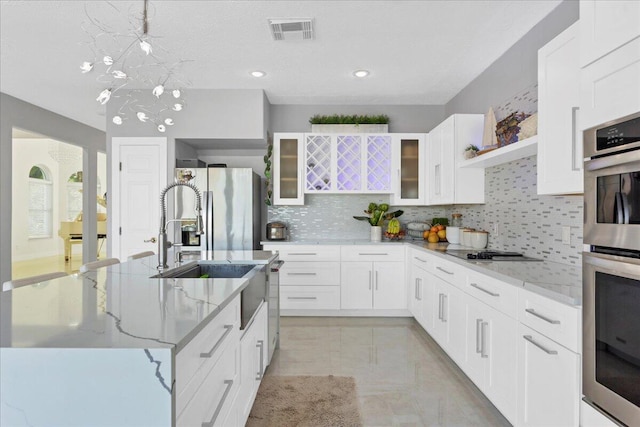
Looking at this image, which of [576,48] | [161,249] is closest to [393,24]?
[576,48]

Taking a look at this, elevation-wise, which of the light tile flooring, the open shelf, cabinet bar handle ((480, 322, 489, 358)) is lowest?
the light tile flooring

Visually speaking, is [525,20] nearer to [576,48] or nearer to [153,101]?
[576,48]

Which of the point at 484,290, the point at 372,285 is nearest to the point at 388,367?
the point at 484,290

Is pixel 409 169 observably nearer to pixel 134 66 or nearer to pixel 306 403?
pixel 306 403

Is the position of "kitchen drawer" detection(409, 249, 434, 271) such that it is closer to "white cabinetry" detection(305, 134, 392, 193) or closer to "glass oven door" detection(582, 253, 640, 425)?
"white cabinetry" detection(305, 134, 392, 193)

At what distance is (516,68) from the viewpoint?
302 cm

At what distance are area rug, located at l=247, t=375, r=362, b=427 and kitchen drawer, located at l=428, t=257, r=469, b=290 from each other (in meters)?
1.07

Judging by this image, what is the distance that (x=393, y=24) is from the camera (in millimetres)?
2756

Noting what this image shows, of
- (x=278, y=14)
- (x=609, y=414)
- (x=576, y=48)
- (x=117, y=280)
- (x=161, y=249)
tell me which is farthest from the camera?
(x=278, y=14)

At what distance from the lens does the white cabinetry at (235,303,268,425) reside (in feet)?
5.83

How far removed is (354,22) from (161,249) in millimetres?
2141

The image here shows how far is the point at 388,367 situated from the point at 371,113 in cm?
317

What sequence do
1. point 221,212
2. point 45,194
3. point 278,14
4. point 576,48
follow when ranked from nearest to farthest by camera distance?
point 576,48
point 278,14
point 221,212
point 45,194

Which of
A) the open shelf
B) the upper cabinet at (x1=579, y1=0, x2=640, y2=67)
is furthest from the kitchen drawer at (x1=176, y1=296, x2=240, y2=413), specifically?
the open shelf
